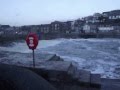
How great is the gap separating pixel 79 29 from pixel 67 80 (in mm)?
96515

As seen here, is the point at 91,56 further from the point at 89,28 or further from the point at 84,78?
the point at 89,28

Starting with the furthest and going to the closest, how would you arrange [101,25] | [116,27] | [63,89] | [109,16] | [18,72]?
[109,16], [101,25], [116,27], [63,89], [18,72]

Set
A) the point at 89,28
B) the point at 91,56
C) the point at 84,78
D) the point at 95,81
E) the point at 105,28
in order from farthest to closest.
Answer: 1. the point at 89,28
2. the point at 105,28
3. the point at 91,56
4. the point at 84,78
5. the point at 95,81

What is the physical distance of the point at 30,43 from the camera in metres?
5.41

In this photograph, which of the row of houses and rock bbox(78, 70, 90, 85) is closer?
rock bbox(78, 70, 90, 85)

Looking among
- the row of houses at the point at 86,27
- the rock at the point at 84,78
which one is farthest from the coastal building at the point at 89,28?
the rock at the point at 84,78

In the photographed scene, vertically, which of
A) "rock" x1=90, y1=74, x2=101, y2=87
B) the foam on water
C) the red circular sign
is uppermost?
the red circular sign

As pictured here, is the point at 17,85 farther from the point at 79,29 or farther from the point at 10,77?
the point at 79,29

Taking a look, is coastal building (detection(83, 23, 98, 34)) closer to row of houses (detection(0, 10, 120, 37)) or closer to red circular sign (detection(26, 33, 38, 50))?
row of houses (detection(0, 10, 120, 37))

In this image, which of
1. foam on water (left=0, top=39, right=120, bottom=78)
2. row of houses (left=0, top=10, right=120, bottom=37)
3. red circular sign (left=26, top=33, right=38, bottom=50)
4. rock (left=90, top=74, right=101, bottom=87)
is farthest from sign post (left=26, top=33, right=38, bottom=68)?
row of houses (left=0, top=10, right=120, bottom=37)

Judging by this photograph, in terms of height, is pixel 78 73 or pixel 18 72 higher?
pixel 18 72

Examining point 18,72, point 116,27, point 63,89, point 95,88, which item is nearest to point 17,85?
point 18,72

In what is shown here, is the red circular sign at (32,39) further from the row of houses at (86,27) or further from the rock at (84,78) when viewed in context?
the row of houses at (86,27)

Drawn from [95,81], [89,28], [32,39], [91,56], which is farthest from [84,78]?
[89,28]
